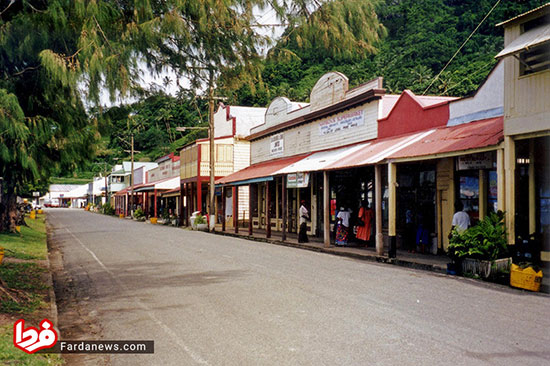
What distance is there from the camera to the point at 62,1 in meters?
6.54

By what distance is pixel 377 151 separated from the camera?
17594mm

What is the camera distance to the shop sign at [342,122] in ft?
69.7

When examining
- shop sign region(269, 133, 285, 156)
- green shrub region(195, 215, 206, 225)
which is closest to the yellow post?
shop sign region(269, 133, 285, 156)

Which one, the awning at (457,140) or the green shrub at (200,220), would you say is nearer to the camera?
the awning at (457,140)

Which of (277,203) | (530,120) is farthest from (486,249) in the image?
(277,203)

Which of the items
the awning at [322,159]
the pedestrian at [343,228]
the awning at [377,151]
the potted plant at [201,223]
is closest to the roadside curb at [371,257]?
the pedestrian at [343,228]

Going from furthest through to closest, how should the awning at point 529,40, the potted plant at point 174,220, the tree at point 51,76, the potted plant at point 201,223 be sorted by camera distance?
the potted plant at point 174,220
the potted plant at point 201,223
the awning at point 529,40
the tree at point 51,76

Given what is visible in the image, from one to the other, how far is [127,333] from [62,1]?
4251 millimetres

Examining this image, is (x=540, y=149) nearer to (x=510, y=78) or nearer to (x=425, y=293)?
(x=510, y=78)

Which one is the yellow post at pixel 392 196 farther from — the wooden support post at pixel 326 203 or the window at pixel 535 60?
the window at pixel 535 60

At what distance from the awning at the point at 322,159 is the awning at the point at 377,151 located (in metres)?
0.62

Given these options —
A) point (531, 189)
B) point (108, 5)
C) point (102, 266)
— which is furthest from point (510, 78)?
point (102, 266)

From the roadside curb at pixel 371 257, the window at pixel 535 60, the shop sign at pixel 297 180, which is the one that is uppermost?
the window at pixel 535 60

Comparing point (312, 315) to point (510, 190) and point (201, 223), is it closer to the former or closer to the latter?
point (510, 190)
